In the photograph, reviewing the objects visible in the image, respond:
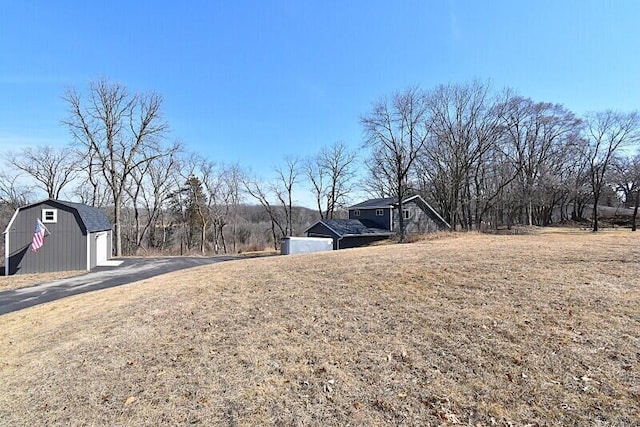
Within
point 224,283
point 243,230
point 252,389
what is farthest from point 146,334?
point 243,230

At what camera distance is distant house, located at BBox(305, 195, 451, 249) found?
27547 mm

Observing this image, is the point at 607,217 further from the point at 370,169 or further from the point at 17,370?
the point at 17,370

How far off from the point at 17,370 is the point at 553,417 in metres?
6.10

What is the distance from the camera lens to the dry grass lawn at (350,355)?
3.32 metres

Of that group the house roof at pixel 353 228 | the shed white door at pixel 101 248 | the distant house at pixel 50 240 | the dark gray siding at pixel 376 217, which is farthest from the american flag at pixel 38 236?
the dark gray siding at pixel 376 217

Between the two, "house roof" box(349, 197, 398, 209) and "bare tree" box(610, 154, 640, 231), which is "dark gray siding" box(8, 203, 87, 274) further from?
"bare tree" box(610, 154, 640, 231)

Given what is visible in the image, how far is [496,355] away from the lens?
4.10 m

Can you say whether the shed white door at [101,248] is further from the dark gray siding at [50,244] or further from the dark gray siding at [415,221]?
the dark gray siding at [415,221]

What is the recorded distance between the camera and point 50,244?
651 inches

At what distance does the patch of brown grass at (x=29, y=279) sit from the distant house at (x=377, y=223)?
1623 cm

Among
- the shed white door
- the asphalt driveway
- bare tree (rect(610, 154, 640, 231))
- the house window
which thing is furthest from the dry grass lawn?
bare tree (rect(610, 154, 640, 231))

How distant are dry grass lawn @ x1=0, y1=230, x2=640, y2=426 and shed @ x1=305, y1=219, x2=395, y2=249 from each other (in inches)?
759

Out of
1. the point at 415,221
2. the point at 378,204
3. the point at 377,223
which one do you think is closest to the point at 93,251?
the point at 377,223

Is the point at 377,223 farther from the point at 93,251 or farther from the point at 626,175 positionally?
the point at 626,175
